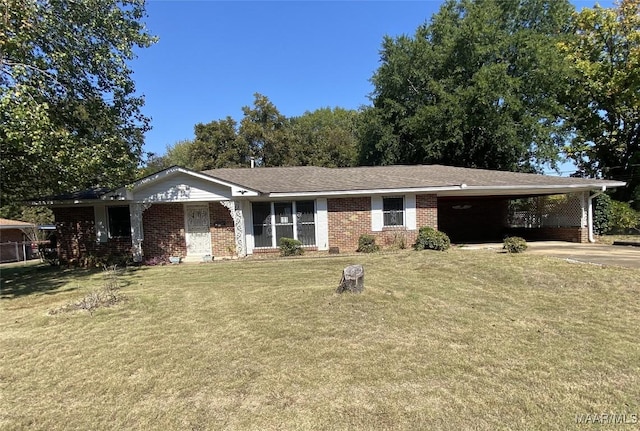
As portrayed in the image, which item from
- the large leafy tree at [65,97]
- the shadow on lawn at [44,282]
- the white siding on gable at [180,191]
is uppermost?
the large leafy tree at [65,97]

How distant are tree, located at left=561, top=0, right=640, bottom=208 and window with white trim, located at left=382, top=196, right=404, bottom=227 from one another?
18734 millimetres

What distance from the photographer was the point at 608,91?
25203mm

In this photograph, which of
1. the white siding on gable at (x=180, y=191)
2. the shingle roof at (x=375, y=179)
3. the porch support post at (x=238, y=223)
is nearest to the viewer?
the white siding on gable at (x=180, y=191)

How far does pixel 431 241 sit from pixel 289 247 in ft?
16.6

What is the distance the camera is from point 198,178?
44.8 ft

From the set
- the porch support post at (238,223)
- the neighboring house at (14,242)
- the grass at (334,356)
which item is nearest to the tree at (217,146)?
the neighboring house at (14,242)

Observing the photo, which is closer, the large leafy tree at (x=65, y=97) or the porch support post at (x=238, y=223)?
the large leafy tree at (x=65, y=97)

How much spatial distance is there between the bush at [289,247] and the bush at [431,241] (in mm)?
4284

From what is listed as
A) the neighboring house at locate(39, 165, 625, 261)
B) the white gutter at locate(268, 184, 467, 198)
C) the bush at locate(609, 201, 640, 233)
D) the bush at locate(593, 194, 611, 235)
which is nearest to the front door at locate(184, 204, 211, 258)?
the neighboring house at locate(39, 165, 625, 261)

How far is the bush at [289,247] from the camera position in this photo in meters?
14.0

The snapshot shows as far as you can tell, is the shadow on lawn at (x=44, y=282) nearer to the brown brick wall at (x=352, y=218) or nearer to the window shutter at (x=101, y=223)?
the window shutter at (x=101, y=223)

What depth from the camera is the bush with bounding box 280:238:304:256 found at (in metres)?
14.0

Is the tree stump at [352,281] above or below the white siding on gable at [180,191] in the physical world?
below

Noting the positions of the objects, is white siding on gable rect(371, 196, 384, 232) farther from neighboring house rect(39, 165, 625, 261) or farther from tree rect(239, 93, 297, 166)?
tree rect(239, 93, 297, 166)
